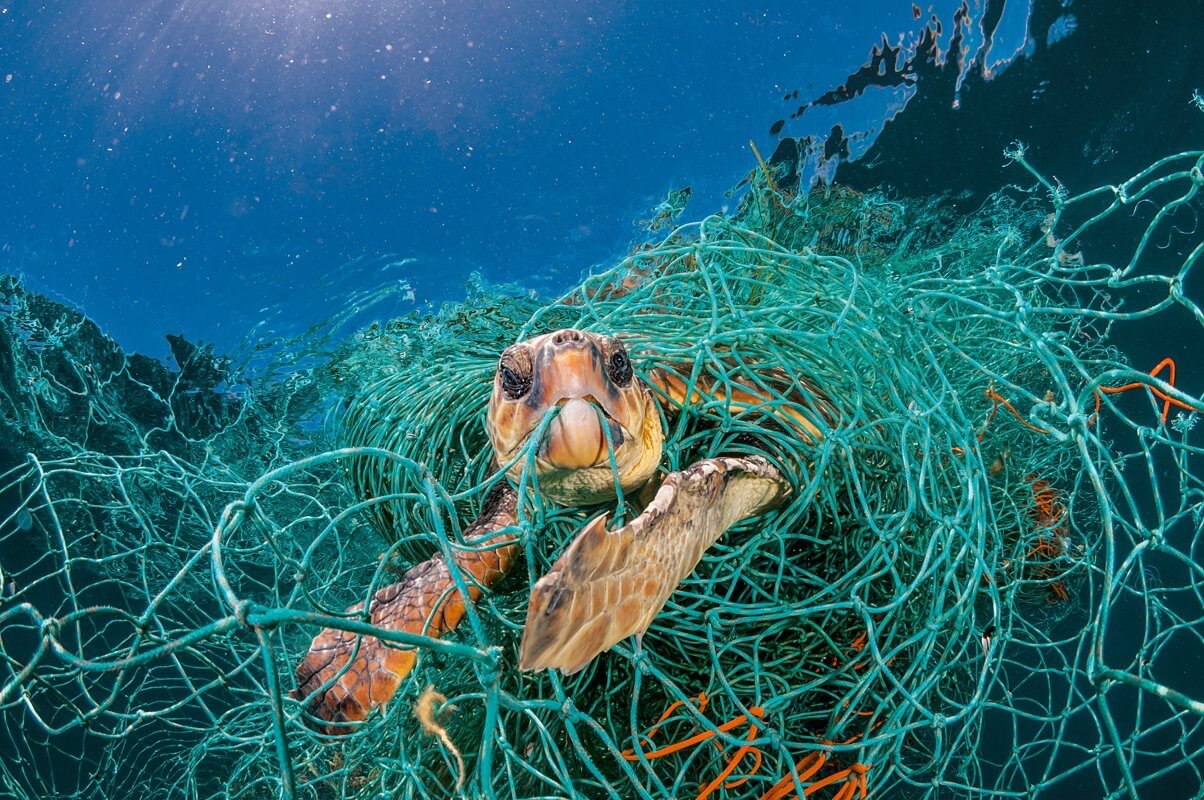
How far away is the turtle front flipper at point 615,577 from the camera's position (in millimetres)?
830

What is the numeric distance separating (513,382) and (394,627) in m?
0.88

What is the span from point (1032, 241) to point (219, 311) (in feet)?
22.8

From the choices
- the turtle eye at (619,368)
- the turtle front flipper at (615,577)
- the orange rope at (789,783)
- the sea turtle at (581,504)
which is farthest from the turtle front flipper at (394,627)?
the orange rope at (789,783)

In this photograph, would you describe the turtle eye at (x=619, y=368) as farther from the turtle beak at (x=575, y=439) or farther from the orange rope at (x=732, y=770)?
the orange rope at (x=732, y=770)

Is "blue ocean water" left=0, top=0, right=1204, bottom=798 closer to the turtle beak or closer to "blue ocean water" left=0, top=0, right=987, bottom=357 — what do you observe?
"blue ocean water" left=0, top=0, right=987, bottom=357

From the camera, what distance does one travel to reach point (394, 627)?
75.4 inches

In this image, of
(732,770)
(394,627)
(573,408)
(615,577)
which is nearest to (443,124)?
(394,627)

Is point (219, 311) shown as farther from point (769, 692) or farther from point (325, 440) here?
point (769, 692)

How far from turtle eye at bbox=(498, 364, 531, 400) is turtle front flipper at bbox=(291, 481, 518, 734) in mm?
324

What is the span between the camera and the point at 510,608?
6.95ft

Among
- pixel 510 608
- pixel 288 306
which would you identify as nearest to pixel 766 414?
pixel 510 608

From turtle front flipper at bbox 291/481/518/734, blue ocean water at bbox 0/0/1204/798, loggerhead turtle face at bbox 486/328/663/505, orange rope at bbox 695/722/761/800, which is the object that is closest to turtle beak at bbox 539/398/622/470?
loggerhead turtle face at bbox 486/328/663/505

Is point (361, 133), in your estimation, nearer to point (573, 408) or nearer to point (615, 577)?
point (573, 408)

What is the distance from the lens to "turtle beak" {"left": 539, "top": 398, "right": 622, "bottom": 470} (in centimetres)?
137
